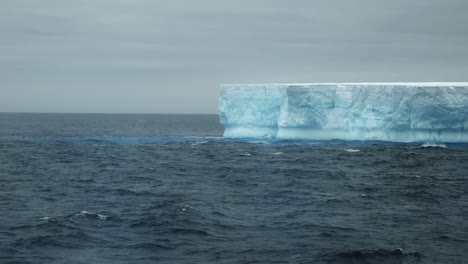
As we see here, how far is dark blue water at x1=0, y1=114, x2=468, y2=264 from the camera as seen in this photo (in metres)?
11.7

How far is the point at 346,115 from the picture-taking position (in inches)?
1582

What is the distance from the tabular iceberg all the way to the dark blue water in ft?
20.1

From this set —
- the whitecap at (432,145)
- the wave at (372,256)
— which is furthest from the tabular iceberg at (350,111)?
the wave at (372,256)

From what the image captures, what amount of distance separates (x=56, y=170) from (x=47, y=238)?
14.4 meters

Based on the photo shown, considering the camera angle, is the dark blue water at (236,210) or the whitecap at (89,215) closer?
the dark blue water at (236,210)

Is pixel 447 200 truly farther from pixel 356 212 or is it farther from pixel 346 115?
pixel 346 115

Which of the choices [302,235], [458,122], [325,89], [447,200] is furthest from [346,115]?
[302,235]

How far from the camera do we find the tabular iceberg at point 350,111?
3631 cm

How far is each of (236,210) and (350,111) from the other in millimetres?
25556

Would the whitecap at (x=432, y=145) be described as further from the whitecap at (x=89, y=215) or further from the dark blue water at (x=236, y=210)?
the whitecap at (x=89, y=215)

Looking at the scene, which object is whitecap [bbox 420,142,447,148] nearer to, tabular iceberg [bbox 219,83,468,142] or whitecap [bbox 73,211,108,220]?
tabular iceberg [bbox 219,83,468,142]

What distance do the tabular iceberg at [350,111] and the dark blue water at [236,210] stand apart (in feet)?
20.1

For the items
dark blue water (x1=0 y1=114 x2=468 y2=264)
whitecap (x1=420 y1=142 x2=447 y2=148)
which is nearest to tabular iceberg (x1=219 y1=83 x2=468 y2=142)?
whitecap (x1=420 y1=142 x2=447 y2=148)

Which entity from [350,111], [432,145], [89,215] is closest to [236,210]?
[89,215]
